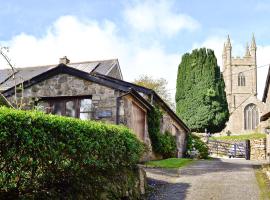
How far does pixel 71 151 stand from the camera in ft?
25.0

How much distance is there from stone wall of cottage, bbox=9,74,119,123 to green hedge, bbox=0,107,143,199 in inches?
329

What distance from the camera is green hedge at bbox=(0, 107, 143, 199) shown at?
5984mm

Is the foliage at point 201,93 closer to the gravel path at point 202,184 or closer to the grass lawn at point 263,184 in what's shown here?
the grass lawn at point 263,184

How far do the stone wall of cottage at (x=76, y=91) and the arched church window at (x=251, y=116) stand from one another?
58.2 m

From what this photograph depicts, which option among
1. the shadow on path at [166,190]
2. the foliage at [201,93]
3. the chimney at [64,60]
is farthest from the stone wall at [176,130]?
the foliage at [201,93]

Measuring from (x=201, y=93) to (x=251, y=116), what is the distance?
26937 millimetres

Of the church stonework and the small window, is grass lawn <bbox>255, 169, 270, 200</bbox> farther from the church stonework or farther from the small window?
the church stonework

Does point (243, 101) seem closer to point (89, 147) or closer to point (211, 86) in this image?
point (211, 86)

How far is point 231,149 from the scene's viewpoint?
35.8m

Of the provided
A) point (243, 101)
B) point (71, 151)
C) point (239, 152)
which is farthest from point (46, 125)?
point (243, 101)

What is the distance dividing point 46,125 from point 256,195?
7.45 meters

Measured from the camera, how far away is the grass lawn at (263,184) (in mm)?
11715

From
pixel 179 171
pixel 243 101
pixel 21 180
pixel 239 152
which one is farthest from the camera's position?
pixel 243 101

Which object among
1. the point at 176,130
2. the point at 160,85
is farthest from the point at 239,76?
the point at 176,130
